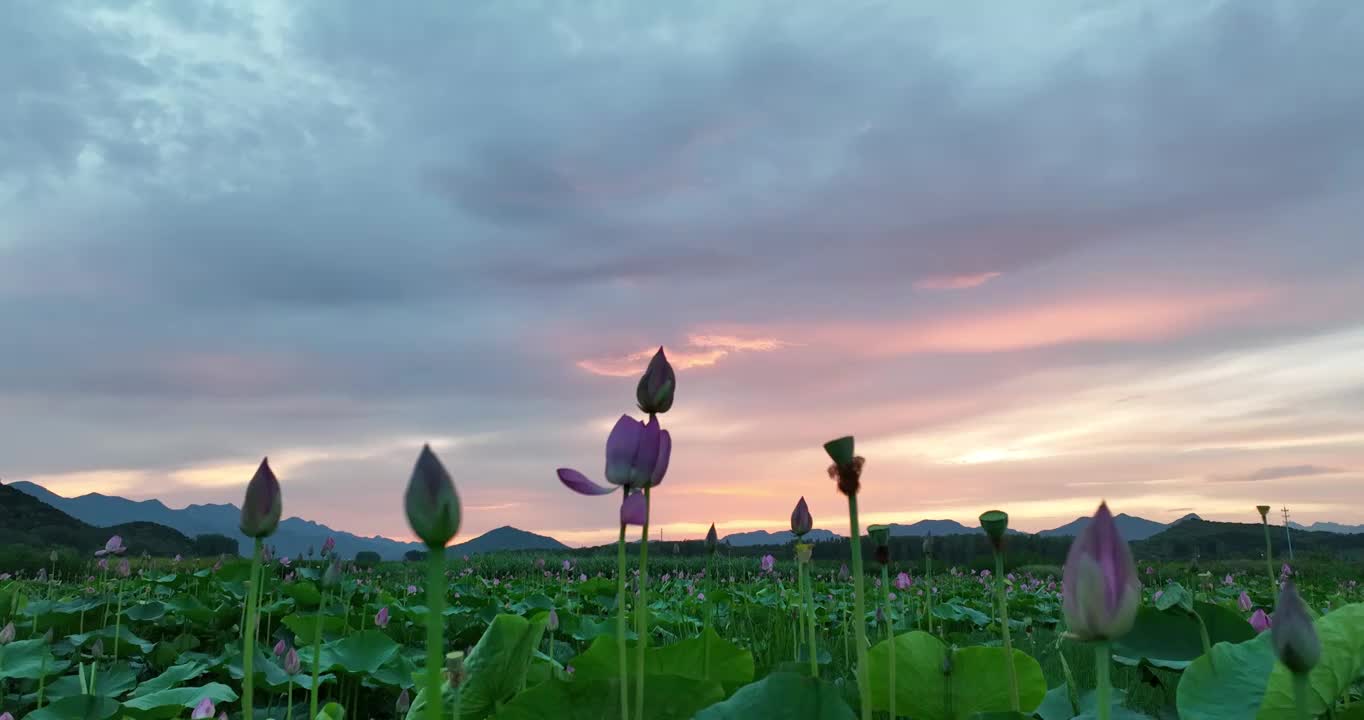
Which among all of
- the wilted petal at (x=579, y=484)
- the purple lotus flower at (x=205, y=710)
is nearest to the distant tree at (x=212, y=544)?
the purple lotus flower at (x=205, y=710)

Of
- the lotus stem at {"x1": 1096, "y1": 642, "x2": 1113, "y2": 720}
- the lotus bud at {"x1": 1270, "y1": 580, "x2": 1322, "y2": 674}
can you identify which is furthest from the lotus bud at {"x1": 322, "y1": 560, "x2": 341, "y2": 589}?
the lotus bud at {"x1": 1270, "y1": 580, "x2": 1322, "y2": 674}

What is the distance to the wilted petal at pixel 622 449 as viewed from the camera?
1.35 m

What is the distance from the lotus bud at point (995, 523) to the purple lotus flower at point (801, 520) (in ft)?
2.00

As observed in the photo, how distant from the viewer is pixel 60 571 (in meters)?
11.5

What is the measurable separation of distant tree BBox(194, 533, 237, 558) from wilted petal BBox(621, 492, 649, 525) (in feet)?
58.7

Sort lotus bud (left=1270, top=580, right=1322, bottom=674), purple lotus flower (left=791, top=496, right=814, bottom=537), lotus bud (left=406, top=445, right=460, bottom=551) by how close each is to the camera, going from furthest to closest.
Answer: purple lotus flower (left=791, top=496, right=814, bottom=537)
lotus bud (left=1270, top=580, right=1322, bottom=674)
lotus bud (left=406, top=445, right=460, bottom=551)

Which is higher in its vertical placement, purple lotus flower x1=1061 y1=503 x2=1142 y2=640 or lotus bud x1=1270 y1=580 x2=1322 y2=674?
purple lotus flower x1=1061 y1=503 x2=1142 y2=640

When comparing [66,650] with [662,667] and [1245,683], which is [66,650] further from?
[1245,683]

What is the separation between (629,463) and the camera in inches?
53.2

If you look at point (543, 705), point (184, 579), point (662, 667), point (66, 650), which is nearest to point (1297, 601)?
point (543, 705)

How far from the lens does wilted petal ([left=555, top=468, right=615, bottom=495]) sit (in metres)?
1.35

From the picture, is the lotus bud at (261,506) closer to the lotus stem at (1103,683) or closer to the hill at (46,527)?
the lotus stem at (1103,683)

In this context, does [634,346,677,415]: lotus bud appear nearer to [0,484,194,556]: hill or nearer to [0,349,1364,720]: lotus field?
[0,349,1364,720]: lotus field

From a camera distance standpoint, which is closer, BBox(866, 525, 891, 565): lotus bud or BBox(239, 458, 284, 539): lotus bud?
BBox(239, 458, 284, 539): lotus bud
